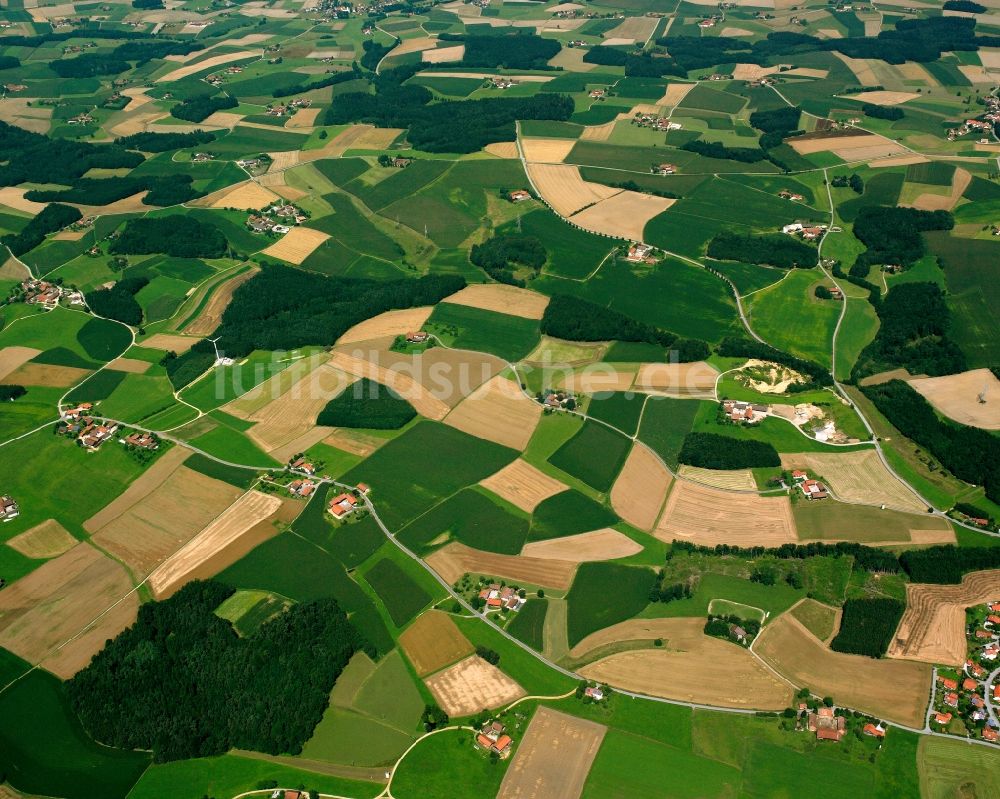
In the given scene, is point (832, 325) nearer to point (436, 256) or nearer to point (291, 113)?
point (436, 256)

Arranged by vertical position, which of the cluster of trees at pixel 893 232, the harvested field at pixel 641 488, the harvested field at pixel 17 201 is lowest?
the harvested field at pixel 17 201

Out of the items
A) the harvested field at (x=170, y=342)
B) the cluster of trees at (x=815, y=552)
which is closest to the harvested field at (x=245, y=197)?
the harvested field at (x=170, y=342)

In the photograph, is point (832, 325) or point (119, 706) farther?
point (832, 325)

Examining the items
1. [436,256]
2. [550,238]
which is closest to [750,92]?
[550,238]

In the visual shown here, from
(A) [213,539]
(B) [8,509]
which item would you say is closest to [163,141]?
(B) [8,509]

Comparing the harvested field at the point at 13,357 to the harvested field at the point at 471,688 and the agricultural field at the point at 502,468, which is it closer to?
the agricultural field at the point at 502,468

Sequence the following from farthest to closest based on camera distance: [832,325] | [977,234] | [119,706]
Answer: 1. [977,234]
2. [832,325]
3. [119,706]
